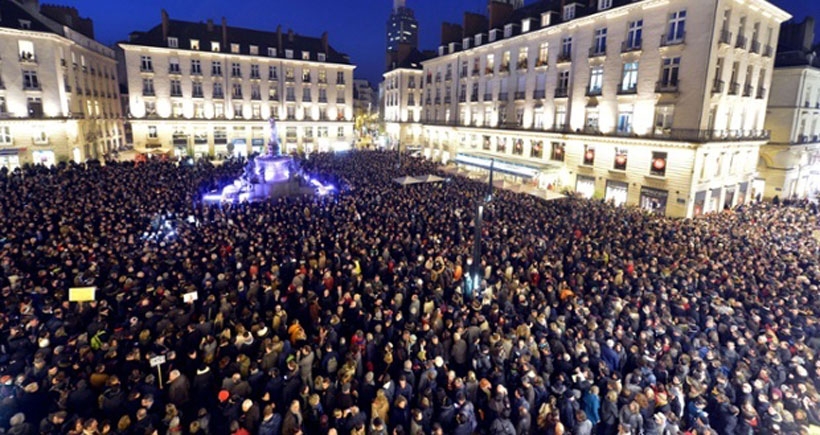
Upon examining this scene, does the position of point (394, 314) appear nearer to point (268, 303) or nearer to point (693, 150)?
point (268, 303)

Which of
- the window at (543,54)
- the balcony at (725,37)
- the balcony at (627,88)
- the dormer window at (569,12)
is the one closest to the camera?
the balcony at (725,37)

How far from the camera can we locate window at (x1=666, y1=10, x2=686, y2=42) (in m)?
28.2

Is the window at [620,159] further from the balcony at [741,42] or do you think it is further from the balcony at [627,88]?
the balcony at [741,42]

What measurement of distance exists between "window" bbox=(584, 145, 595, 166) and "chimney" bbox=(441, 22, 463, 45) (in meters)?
27.2

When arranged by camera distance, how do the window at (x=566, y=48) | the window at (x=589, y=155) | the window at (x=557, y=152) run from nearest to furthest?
the window at (x=589, y=155) < the window at (x=566, y=48) < the window at (x=557, y=152)

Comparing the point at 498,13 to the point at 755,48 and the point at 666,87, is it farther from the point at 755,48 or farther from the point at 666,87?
the point at 755,48

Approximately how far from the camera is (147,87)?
53.7 m

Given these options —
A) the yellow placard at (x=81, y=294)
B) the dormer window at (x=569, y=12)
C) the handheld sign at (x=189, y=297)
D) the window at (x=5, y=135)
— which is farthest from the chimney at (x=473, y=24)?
the yellow placard at (x=81, y=294)

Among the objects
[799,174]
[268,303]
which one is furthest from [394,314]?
[799,174]

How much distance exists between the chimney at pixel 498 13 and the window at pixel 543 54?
33.7 ft

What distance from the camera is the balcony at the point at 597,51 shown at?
33656 millimetres

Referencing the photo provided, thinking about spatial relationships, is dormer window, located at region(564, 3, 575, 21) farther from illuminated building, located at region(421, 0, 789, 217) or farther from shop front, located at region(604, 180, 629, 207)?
shop front, located at region(604, 180, 629, 207)

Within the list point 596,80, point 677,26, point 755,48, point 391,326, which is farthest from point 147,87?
point 755,48

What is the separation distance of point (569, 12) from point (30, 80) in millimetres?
48843
